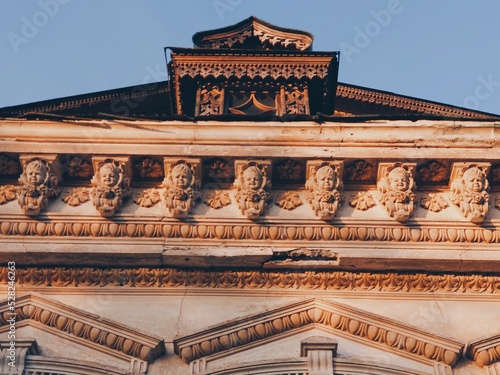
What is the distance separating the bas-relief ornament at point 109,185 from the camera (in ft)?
31.2

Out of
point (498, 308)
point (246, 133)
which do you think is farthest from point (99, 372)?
point (498, 308)

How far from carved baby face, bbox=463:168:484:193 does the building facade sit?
0.02 metres

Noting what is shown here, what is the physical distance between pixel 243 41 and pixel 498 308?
6259mm

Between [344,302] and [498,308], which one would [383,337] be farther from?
[498,308]

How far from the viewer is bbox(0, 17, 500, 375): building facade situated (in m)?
8.61

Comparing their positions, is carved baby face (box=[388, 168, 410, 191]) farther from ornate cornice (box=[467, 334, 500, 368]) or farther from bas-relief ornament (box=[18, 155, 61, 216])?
bas-relief ornament (box=[18, 155, 61, 216])

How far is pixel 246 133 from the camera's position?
32.1 feet

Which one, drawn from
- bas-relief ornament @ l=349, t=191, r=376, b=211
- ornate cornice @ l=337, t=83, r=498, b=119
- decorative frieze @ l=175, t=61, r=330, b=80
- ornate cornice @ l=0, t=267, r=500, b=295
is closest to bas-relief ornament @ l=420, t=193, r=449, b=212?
bas-relief ornament @ l=349, t=191, r=376, b=211

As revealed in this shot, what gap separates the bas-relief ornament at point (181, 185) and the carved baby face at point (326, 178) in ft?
3.82

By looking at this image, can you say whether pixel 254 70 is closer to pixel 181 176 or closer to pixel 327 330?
pixel 181 176

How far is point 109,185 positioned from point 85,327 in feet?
5.00

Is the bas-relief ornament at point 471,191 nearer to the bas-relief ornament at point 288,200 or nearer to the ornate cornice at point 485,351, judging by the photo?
the ornate cornice at point 485,351

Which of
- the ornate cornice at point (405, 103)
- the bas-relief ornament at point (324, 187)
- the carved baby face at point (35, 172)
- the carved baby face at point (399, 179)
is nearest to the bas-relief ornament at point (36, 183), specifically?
the carved baby face at point (35, 172)

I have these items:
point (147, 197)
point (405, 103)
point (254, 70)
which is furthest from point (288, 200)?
point (405, 103)
